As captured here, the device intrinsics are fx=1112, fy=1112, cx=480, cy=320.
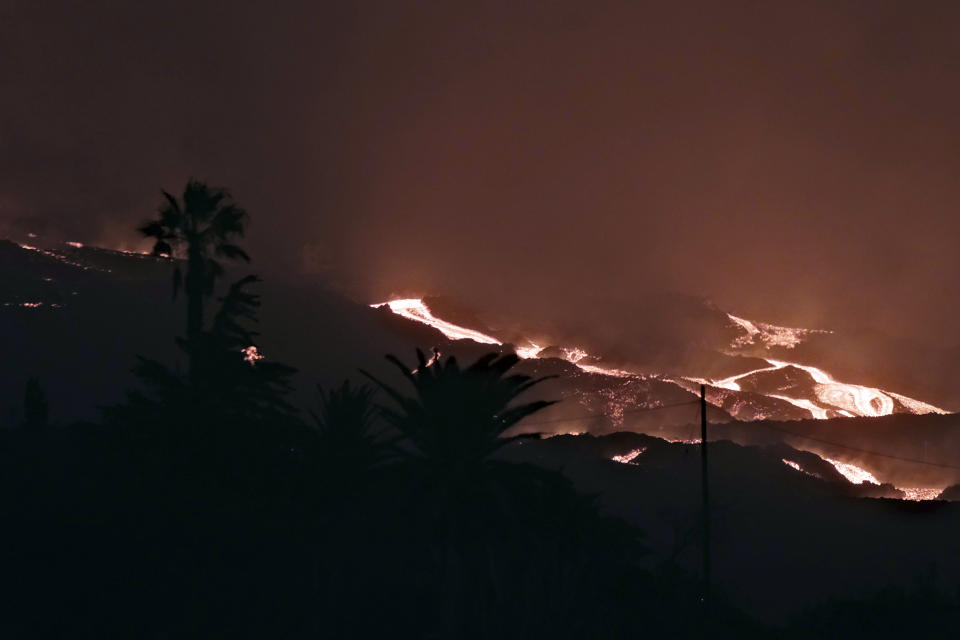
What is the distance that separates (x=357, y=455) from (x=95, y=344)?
5785 centimetres

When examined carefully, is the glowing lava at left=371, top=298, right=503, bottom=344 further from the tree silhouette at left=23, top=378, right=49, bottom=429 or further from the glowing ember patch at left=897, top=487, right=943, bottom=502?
the tree silhouette at left=23, top=378, right=49, bottom=429

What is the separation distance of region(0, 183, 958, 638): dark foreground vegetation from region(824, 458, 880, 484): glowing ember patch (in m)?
44.4

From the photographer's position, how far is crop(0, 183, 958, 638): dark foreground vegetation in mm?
33406

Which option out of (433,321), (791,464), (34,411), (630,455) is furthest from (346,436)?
(433,321)

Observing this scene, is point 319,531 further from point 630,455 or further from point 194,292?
point 630,455

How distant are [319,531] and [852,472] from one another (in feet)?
217

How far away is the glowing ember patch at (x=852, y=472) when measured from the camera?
296ft

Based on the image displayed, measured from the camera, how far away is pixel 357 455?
1592 inches

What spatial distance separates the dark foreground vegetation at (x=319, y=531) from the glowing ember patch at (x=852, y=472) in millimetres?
44411

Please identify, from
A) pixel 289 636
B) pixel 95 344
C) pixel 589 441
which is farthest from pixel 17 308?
pixel 289 636

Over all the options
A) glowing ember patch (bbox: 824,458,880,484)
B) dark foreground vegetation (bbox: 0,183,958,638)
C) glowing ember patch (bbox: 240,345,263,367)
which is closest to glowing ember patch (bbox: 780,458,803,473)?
glowing ember patch (bbox: 824,458,880,484)

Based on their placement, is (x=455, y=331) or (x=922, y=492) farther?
(x=455, y=331)

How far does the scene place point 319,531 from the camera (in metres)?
37.8

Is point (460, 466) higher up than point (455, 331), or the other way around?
point (455, 331)
